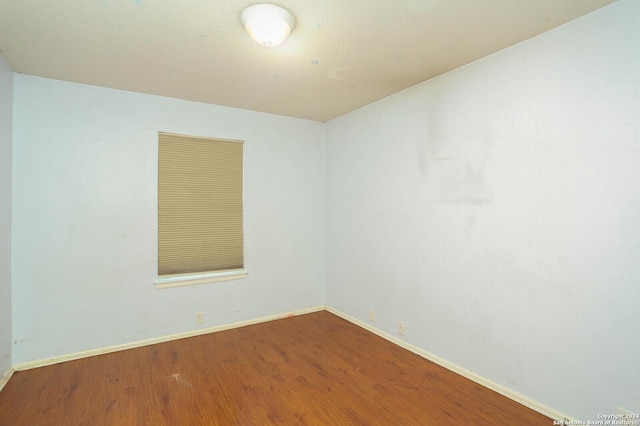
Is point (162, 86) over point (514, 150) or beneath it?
over

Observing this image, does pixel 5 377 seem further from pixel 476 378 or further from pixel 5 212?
pixel 476 378

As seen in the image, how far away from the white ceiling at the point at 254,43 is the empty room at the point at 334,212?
0.8 inches

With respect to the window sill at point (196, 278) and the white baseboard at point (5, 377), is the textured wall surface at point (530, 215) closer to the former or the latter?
the window sill at point (196, 278)

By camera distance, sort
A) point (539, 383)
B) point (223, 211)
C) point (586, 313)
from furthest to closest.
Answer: point (223, 211) → point (539, 383) → point (586, 313)

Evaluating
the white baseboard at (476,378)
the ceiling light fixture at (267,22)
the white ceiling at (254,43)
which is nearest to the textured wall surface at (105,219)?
the white ceiling at (254,43)

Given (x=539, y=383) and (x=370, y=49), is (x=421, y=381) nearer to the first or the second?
(x=539, y=383)

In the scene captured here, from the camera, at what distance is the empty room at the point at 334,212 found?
190 cm

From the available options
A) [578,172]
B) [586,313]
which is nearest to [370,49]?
[578,172]

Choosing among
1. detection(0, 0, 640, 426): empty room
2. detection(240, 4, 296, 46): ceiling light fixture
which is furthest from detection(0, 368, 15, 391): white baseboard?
detection(240, 4, 296, 46): ceiling light fixture

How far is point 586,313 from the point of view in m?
1.96

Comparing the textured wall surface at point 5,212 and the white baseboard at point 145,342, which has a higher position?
the textured wall surface at point 5,212

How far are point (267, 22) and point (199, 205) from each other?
7.45 feet

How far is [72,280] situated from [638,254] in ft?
14.1

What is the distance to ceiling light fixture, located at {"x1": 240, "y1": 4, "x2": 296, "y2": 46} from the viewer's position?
180 centimetres
